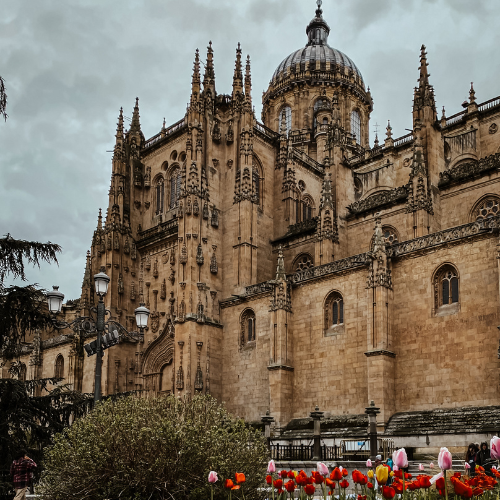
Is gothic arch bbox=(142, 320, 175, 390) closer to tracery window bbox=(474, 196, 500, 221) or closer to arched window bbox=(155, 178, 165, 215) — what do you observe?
arched window bbox=(155, 178, 165, 215)

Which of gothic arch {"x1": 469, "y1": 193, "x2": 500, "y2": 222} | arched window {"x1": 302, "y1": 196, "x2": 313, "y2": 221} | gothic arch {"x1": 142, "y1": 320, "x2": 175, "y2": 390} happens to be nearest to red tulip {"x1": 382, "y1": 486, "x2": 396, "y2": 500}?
gothic arch {"x1": 469, "y1": 193, "x2": 500, "y2": 222}

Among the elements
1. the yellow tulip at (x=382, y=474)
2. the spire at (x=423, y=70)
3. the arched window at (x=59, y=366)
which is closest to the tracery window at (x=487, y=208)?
the spire at (x=423, y=70)

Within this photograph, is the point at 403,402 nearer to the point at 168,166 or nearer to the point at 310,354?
the point at 310,354

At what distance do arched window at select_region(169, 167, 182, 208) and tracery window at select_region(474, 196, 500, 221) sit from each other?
17.7 m

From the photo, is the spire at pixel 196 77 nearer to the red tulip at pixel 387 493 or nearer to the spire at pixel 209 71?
the spire at pixel 209 71

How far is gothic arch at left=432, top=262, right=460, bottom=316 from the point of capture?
23281 mm

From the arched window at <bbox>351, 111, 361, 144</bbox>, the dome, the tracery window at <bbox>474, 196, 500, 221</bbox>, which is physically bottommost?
the tracery window at <bbox>474, 196, 500, 221</bbox>

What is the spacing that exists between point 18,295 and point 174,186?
2503 centimetres

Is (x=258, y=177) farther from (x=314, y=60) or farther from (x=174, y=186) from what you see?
(x=314, y=60)

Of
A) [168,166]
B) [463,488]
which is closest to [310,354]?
[168,166]

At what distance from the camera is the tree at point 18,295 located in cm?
1482

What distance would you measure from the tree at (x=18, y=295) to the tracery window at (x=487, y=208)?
20592mm

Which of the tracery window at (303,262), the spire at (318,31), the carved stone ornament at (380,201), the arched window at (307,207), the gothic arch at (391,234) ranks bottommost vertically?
the tracery window at (303,262)

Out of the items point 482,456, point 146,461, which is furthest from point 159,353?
point 146,461
